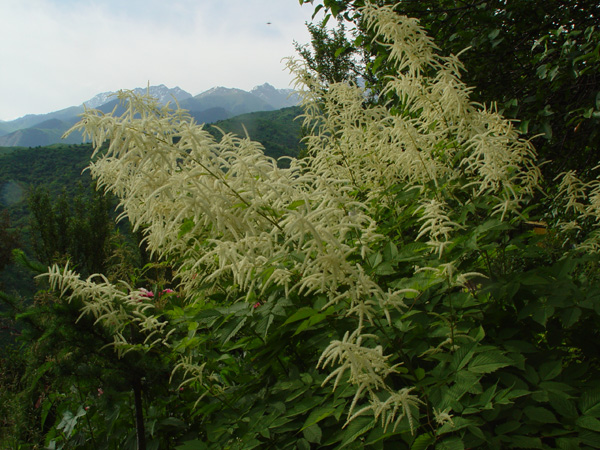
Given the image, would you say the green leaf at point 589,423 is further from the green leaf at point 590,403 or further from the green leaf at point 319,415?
the green leaf at point 319,415

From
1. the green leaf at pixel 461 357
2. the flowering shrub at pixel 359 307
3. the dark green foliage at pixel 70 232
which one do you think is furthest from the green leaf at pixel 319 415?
the dark green foliage at pixel 70 232

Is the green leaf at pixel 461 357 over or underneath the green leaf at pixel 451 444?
over

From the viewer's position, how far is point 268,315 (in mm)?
1545

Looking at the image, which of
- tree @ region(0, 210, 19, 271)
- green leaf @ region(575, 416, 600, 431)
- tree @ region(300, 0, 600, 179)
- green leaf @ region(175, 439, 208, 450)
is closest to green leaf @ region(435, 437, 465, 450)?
green leaf @ region(575, 416, 600, 431)

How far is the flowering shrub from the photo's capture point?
1.28 meters

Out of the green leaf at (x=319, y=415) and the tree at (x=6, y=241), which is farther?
the tree at (x=6, y=241)

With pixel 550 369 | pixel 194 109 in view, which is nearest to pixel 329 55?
pixel 550 369

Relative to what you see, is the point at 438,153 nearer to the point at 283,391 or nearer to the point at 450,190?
the point at 450,190

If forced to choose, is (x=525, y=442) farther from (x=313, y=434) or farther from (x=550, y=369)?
(x=313, y=434)

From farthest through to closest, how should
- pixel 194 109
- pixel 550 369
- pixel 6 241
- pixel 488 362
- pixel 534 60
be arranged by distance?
pixel 194 109, pixel 6 241, pixel 534 60, pixel 550 369, pixel 488 362

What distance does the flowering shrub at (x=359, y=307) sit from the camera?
128cm

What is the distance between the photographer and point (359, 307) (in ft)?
4.05

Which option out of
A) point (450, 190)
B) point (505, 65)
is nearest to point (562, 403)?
point (450, 190)

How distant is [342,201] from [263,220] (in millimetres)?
337
